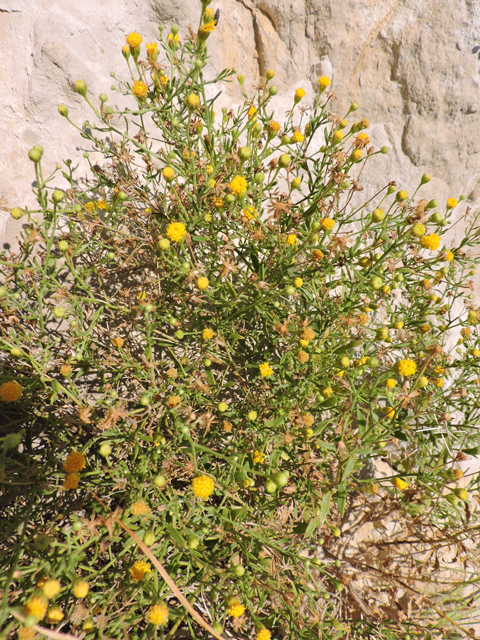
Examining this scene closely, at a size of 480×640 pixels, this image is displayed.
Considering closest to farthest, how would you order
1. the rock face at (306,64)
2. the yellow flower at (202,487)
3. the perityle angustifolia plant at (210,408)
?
the yellow flower at (202,487)
the perityle angustifolia plant at (210,408)
the rock face at (306,64)

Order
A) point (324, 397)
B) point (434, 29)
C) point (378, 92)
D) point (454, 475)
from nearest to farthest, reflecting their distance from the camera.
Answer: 1. point (454, 475)
2. point (324, 397)
3. point (434, 29)
4. point (378, 92)

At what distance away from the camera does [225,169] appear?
1.96 metres

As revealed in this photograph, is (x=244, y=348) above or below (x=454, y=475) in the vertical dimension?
above

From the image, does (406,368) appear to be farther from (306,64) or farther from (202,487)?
(306,64)

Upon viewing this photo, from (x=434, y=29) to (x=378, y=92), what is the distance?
519 mm

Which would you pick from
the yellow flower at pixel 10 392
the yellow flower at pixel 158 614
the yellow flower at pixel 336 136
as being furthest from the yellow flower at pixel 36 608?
the yellow flower at pixel 336 136

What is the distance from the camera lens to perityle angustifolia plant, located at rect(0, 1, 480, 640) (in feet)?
5.26

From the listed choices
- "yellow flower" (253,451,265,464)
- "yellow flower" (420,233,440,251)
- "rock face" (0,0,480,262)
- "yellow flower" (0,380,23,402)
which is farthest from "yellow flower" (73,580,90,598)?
"yellow flower" (420,233,440,251)

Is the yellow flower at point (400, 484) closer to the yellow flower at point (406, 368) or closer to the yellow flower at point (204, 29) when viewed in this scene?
the yellow flower at point (406, 368)

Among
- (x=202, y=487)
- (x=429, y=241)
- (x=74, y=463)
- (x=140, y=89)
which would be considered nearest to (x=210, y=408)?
(x=202, y=487)

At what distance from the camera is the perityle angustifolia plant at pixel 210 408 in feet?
5.26

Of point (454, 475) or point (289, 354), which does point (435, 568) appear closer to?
point (454, 475)

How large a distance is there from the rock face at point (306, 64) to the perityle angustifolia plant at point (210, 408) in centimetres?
31

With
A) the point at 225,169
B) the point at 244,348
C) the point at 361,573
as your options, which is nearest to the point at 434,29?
the point at 225,169
